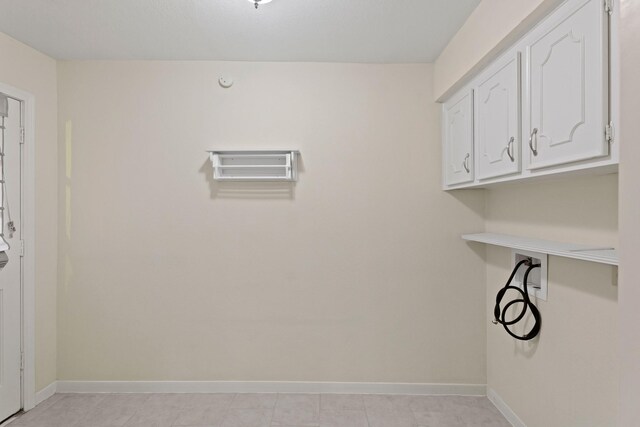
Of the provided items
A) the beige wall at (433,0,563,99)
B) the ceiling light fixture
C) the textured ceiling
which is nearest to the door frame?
the textured ceiling

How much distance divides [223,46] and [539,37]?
6.50ft

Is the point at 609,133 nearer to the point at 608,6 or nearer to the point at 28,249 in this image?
the point at 608,6

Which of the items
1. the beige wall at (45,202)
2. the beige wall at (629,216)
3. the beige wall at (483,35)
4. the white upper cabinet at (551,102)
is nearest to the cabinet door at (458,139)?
the white upper cabinet at (551,102)

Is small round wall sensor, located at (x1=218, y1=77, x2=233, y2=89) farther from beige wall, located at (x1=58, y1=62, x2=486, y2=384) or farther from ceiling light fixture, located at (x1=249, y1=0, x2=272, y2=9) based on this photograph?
ceiling light fixture, located at (x1=249, y1=0, x2=272, y2=9)

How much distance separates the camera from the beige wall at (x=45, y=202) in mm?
2996

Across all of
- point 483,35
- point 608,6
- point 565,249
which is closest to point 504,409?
point 565,249

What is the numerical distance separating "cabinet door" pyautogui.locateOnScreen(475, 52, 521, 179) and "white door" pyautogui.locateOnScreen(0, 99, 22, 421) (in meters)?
2.98

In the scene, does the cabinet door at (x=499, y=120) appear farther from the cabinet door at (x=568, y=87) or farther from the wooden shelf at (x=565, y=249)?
the wooden shelf at (x=565, y=249)

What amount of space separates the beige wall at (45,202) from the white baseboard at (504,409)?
10.6ft

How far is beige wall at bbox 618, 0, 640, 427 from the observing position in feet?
2.21

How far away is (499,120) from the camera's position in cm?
222

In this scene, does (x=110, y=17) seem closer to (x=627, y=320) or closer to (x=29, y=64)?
(x=29, y=64)

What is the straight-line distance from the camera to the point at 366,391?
3186 mm

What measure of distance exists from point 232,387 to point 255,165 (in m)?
1.68
